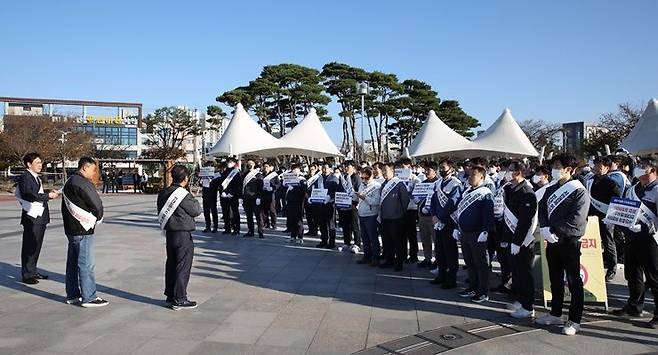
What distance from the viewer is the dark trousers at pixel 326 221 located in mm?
10898

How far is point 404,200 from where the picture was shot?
8.57 meters

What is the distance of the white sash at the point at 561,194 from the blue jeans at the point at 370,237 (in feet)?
12.9

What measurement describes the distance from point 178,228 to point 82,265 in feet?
4.34

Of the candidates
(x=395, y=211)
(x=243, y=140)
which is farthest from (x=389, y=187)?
(x=243, y=140)

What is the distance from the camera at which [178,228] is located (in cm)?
605

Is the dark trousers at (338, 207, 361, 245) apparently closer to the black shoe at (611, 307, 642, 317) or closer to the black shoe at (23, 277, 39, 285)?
the black shoe at (611, 307, 642, 317)

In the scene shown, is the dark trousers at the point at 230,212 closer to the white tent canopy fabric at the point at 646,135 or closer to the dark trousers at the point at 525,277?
the dark trousers at the point at 525,277

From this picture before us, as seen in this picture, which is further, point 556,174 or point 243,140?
point 243,140

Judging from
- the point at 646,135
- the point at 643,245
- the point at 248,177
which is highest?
the point at 646,135

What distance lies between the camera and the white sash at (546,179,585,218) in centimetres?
526

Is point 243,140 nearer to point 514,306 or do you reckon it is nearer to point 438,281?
point 438,281

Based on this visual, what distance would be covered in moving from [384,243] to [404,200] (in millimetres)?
962

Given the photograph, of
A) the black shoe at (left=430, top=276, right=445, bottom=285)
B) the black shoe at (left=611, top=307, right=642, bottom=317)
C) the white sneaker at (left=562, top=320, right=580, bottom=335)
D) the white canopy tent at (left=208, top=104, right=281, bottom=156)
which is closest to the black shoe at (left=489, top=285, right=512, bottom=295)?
the black shoe at (left=430, top=276, right=445, bottom=285)

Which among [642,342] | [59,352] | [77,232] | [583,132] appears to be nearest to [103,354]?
[59,352]
